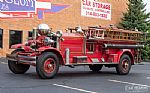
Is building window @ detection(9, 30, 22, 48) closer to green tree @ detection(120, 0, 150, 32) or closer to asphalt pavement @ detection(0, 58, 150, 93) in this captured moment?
green tree @ detection(120, 0, 150, 32)

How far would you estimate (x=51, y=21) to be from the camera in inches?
1221

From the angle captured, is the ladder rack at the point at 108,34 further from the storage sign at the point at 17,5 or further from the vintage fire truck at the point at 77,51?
the storage sign at the point at 17,5

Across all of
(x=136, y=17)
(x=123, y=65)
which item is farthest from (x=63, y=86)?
(x=136, y=17)

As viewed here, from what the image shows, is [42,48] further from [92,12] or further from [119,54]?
[92,12]

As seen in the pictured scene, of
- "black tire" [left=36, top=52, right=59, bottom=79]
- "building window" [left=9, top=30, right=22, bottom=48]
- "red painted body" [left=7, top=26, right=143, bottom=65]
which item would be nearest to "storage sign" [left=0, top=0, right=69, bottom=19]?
"building window" [left=9, top=30, right=22, bottom=48]

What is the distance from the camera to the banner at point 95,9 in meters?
33.5

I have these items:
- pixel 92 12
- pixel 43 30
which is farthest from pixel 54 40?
pixel 92 12

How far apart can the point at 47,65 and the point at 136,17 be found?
2128cm

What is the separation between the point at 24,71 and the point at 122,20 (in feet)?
71.2

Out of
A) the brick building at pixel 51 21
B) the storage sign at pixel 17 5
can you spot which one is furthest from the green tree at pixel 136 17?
the storage sign at pixel 17 5

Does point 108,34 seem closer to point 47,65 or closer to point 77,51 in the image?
point 77,51

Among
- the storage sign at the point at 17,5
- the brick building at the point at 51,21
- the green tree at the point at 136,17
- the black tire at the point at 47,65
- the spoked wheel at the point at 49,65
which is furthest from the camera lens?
the green tree at the point at 136,17

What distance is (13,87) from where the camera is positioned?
36.4 ft

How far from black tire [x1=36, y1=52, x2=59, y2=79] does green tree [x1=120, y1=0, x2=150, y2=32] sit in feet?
66.9
